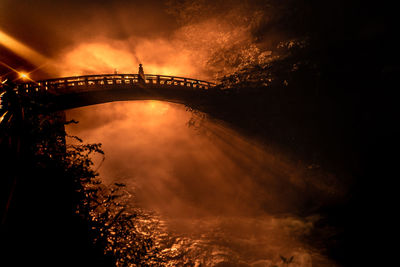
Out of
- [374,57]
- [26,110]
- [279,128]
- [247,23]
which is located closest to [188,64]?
[247,23]

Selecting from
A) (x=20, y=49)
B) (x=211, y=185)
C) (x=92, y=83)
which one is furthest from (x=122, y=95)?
(x=20, y=49)

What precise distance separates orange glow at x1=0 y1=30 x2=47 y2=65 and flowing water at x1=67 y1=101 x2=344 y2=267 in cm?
979

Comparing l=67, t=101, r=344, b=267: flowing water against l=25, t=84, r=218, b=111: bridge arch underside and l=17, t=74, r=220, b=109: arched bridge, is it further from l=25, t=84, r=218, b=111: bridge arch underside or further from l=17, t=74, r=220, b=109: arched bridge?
l=17, t=74, r=220, b=109: arched bridge

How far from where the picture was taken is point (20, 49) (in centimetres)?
2902

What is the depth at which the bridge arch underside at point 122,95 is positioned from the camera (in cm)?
1423

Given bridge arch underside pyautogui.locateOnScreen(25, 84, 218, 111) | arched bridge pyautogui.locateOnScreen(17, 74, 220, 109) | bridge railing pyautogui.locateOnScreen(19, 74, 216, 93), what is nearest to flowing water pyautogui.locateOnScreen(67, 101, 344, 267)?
bridge arch underside pyautogui.locateOnScreen(25, 84, 218, 111)

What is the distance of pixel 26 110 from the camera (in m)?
5.14

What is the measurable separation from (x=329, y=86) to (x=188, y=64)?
92.8 feet

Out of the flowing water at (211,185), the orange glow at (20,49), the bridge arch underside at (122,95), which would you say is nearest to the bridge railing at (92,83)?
the bridge arch underside at (122,95)

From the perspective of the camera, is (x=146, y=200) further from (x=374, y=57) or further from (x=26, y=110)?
(x=374, y=57)

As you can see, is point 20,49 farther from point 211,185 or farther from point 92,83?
point 211,185

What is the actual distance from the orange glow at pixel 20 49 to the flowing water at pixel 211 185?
9.79m

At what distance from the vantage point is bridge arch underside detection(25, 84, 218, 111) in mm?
14230

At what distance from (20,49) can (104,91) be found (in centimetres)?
2470
